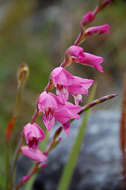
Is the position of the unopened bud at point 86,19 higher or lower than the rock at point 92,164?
higher

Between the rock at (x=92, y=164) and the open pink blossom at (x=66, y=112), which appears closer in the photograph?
the open pink blossom at (x=66, y=112)

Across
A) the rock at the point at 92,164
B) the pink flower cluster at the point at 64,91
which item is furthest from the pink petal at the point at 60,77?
the rock at the point at 92,164

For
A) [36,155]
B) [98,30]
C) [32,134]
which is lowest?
[36,155]

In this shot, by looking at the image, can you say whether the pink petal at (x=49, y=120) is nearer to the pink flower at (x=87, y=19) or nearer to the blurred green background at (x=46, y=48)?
the pink flower at (x=87, y=19)

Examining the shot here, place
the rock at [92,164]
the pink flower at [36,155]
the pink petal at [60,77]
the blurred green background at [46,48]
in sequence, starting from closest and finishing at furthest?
the pink petal at [60,77] → the pink flower at [36,155] → the rock at [92,164] → the blurred green background at [46,48]

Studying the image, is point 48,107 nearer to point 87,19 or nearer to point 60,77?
point 60,77

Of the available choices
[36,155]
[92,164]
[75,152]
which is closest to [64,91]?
[36,155]

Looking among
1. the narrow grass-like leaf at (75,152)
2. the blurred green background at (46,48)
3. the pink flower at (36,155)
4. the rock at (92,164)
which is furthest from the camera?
the blurred green background at (46,48)

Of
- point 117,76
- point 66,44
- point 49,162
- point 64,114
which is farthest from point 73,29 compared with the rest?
point 64,114
